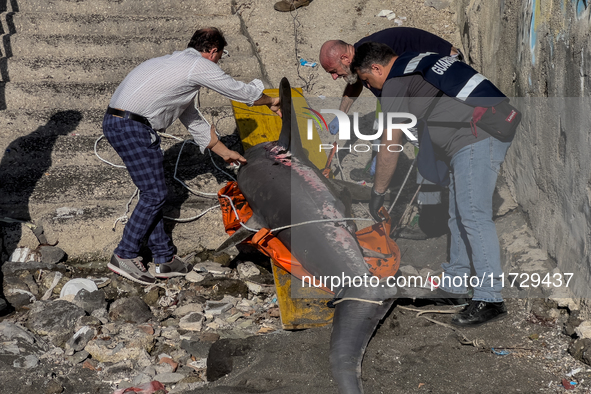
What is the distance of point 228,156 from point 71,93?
2511 mm

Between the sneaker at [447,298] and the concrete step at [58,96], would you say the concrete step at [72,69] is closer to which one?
the concrete step at [58,96]

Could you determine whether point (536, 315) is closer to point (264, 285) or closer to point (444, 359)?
point (444, 359)

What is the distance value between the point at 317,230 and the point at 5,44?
4.67 metres

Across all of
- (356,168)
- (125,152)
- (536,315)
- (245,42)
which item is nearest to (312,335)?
(536,315)

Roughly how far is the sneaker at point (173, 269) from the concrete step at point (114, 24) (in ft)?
10.3

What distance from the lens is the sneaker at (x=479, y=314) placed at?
3596mm

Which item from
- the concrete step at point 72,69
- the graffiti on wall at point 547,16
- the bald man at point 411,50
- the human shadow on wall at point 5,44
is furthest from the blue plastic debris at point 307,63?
the human shadow on wall at point 5,44

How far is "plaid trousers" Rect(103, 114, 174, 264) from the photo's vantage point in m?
4.07

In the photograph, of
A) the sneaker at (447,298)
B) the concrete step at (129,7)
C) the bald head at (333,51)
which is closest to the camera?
the sneaker at (447,298)

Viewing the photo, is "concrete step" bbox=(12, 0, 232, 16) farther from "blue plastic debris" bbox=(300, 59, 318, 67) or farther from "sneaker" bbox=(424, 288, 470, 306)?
"sneaker" bbox=(424, 288, 470, 306)

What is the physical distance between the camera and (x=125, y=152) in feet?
13.5

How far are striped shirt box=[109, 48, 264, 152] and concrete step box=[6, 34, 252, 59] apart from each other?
8.94ft

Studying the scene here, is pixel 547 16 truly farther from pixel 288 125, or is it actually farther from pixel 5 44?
pixel 5 44

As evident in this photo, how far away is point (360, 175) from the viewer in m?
5.55
